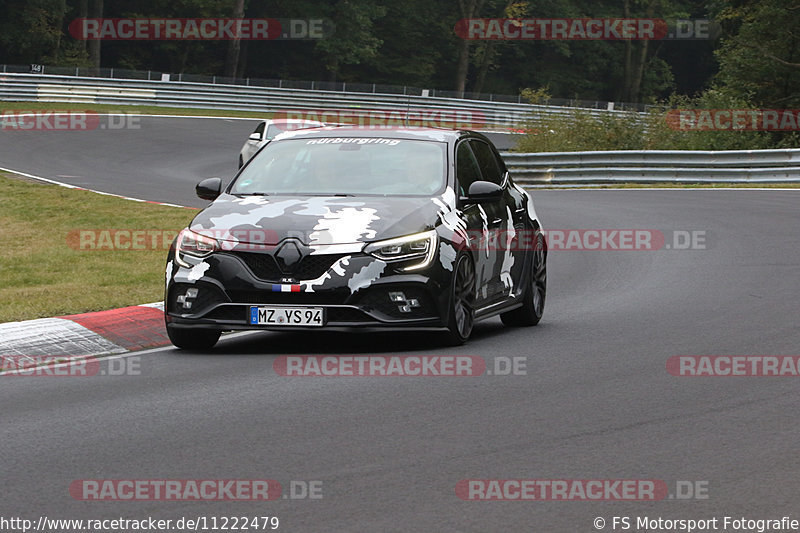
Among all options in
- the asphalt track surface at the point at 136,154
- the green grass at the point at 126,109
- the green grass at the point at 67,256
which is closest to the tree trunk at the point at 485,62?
the green grass at the point at 126,109

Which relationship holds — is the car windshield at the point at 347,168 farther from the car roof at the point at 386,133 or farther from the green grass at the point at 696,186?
the green grass at the point at 696,186

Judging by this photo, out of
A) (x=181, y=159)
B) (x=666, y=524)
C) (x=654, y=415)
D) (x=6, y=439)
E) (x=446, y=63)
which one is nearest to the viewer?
(x=666, y=524)

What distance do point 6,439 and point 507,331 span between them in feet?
18.1

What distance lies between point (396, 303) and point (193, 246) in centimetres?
153

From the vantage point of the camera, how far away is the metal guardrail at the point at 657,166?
99.6 ft

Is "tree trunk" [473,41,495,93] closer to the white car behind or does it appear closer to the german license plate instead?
the white car behind

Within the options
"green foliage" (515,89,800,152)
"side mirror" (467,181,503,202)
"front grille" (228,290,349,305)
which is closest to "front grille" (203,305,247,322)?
"front grille" (228,290,349,305)

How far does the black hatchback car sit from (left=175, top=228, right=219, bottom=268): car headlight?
11 millimetres

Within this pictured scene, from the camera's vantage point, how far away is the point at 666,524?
562 cm

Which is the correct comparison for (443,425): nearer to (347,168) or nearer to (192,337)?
(192,337)

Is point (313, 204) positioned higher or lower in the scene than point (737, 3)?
lower

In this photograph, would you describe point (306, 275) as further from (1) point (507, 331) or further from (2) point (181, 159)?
(2) point (181, 159)

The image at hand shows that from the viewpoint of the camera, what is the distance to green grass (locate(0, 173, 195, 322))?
12242mm

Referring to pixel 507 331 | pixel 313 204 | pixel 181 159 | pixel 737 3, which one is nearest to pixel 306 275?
pixel 313 204
